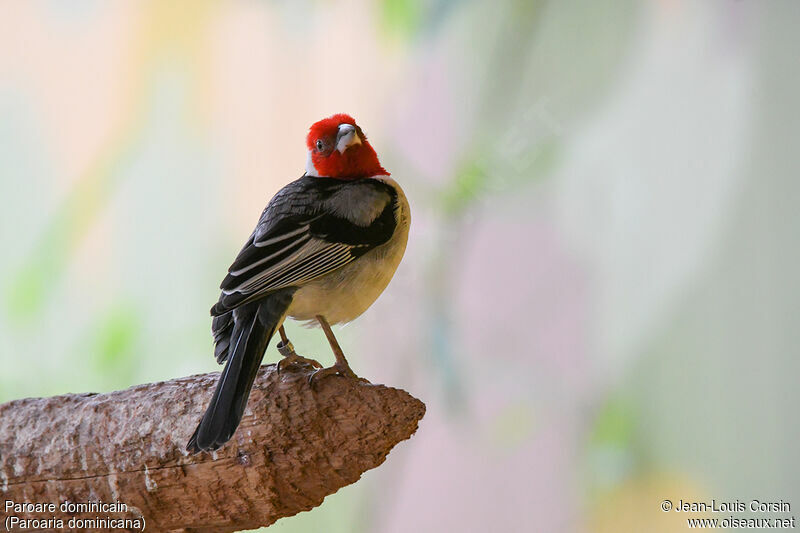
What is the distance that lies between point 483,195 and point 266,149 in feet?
4.30

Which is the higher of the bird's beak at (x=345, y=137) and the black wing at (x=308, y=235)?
the bird's beak at (x=345, y=137)

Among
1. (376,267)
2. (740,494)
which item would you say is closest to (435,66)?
(376,267)

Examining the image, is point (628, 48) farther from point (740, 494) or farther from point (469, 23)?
point (740, 494)

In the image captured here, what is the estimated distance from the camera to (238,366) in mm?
2271

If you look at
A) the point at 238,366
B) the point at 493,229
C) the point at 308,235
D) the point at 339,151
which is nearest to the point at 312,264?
the point at 308,235

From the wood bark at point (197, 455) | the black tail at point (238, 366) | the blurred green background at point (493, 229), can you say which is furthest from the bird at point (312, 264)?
→ the blurred green background at point (493, 229)

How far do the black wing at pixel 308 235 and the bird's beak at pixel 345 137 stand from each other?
13 centimetres

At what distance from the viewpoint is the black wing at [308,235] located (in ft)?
7.94

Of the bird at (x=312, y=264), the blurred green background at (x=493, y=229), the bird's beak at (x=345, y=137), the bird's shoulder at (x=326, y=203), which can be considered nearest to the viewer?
the bird at (x=312, y=264)

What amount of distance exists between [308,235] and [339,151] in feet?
1.60

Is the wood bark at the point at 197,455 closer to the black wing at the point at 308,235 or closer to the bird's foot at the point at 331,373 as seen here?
the bird's foot at the point at 331,373

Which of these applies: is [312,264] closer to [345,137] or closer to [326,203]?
[326,203]

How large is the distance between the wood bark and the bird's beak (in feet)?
2.75

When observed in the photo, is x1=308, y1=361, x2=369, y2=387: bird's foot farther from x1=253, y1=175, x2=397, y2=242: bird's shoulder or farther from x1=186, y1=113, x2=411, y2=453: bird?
x1=253, y1=175, x2=397, y2=242: bird's shoulder
